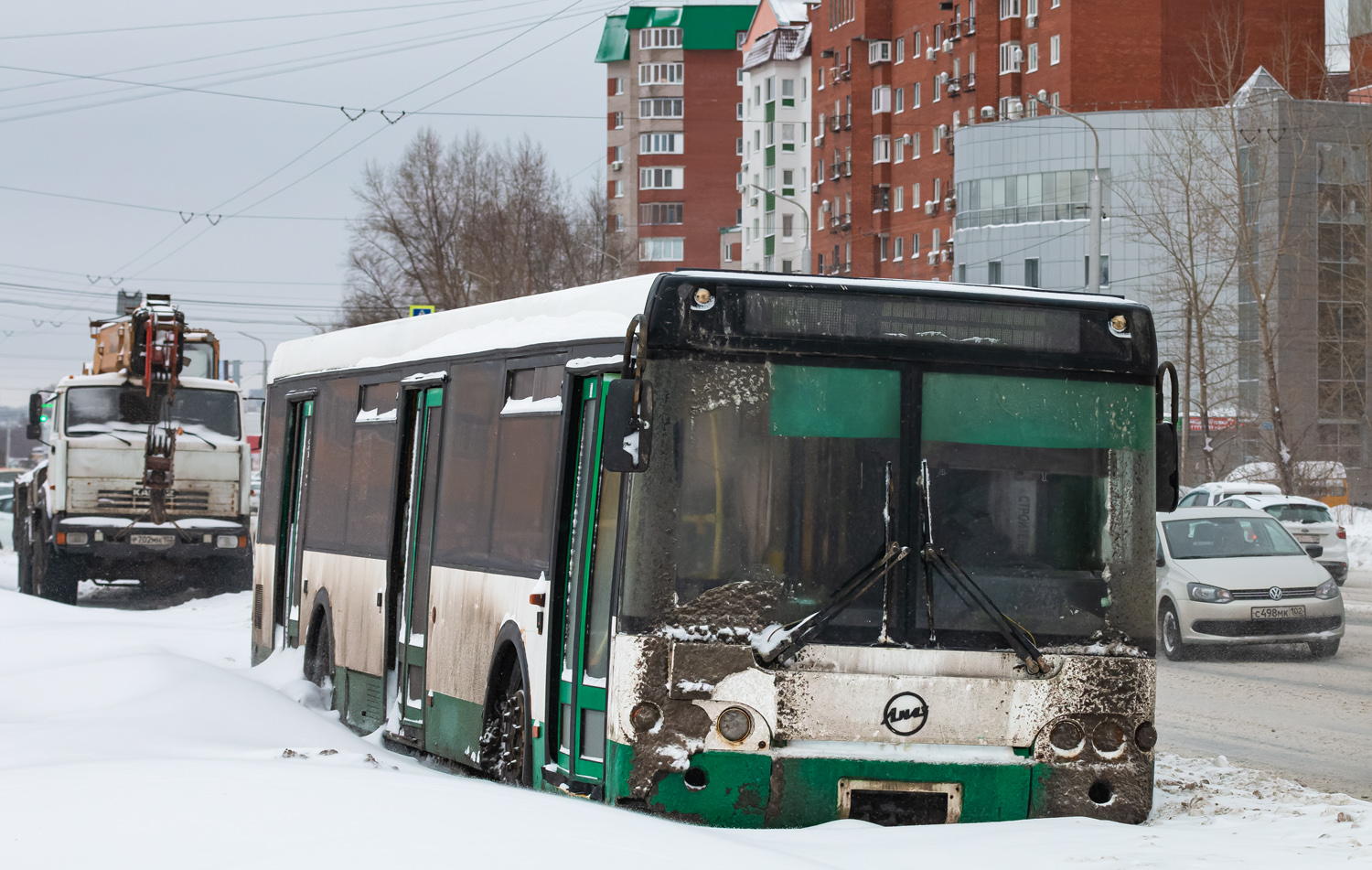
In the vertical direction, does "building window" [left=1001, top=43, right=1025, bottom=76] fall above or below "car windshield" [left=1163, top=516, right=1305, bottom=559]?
above

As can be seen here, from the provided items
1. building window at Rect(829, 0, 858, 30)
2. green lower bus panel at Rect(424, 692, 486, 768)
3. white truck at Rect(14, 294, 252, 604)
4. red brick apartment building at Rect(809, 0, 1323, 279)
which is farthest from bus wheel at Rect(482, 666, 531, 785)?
building window at Rect(829, 0, 858, 30)

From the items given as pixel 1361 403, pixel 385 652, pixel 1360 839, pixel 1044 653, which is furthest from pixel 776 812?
pixel 1361 403

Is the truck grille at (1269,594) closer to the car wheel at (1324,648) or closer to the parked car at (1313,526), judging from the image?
the car wheel at (1324,648)

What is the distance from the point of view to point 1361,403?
59125 millimetres

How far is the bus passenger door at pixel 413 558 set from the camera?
10.7m

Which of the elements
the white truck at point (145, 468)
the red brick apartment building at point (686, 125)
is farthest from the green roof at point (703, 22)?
the white truck at point (145, 468)

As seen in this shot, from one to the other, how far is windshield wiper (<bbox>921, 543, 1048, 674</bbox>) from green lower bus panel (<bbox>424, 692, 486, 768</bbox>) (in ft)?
9.68

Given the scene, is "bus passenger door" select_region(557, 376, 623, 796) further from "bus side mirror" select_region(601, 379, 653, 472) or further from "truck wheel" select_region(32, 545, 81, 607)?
"truck wheel" select_region(32, 545, 81, 607)

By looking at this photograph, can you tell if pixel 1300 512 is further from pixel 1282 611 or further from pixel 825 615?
pixel 825 615

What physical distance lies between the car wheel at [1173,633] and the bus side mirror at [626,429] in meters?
12.6

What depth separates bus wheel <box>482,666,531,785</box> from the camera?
874 cm

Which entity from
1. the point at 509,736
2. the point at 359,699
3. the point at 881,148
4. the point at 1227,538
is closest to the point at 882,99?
the point at 881,148

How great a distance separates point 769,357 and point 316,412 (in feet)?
23.4

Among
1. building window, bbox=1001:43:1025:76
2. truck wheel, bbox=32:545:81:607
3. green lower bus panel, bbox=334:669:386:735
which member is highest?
building window, bbox=1001:43:1025:76
